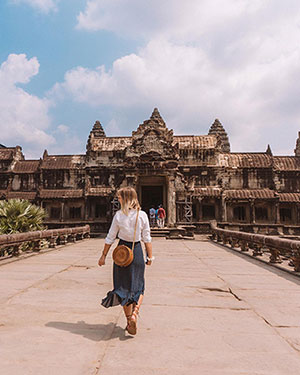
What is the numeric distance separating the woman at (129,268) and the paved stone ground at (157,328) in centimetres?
28

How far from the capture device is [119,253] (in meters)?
3.11

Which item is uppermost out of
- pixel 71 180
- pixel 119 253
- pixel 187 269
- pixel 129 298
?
pixel 71 180

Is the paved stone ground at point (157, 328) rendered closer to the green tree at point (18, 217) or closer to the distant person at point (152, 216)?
the green tree at point (18, 217)

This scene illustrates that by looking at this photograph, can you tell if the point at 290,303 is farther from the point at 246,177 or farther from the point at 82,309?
the point at 246,177

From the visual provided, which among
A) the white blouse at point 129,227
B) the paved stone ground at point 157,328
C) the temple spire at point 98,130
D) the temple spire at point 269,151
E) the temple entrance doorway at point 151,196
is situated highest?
the temple spire at point 98,130

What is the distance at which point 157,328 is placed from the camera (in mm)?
3133

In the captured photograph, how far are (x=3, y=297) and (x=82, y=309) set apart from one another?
4.58 ft

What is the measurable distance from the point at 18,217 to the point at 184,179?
14.2 metres

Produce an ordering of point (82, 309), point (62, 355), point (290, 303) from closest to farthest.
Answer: point (62, 355) < point (82, 309) < point (290, 303)

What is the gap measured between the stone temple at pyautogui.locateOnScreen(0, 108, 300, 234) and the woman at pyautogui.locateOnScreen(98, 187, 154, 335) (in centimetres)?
1890

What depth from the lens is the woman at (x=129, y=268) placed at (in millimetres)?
3068

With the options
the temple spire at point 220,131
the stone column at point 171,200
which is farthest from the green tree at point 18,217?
the temple spire at point 220,131

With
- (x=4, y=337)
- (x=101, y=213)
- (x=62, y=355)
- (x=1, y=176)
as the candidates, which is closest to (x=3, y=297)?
(x=4, y=337)

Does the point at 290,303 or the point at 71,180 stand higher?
the point at 71,180
